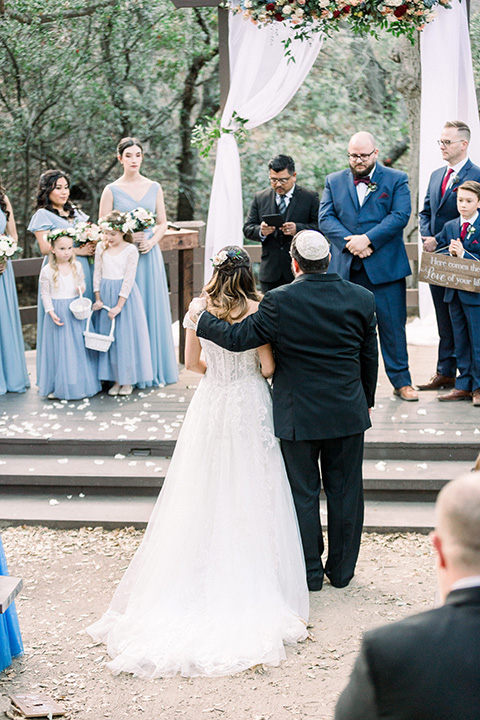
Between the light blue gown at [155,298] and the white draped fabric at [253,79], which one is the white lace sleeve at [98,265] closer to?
the light blue gown at [155,298]

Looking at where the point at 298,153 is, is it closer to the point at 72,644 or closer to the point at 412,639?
the point at 72,644

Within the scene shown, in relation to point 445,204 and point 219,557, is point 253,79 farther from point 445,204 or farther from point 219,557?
point 219,557

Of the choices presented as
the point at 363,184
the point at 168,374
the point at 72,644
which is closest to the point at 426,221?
the point at 363,184

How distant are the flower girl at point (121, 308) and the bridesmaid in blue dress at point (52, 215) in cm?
25

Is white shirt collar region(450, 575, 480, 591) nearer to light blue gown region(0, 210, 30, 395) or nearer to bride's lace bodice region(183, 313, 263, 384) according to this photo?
bride's lace bodice region(183, 313, 263, 384)

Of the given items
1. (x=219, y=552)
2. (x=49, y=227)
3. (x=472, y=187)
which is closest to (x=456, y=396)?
(x=472, y=187)

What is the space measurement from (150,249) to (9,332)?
129cm

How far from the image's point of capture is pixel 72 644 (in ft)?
12.4

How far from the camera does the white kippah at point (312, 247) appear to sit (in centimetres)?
383

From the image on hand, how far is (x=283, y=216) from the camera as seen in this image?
641 cm

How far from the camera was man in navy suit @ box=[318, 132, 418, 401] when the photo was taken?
19.2 ft

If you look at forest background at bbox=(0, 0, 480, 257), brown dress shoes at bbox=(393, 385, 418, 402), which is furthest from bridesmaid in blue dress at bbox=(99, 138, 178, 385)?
forest background at bbox=(0, 0, 480, 257)

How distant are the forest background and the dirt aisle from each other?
27.0 ft

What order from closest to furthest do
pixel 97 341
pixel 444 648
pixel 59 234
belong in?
pixel 444 648 < pixel 59 234 < pixel 97 341
